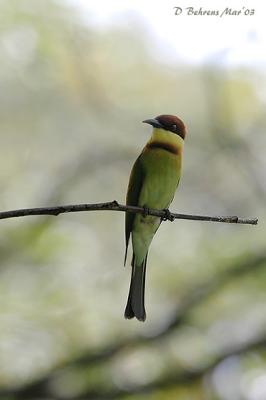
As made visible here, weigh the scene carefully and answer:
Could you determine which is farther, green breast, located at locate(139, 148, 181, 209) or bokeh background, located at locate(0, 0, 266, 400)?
bokeh background, located at locate(0, 0, 266, 400)

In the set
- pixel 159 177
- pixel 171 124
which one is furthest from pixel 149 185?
pixel 171 124

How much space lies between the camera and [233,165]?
13.1ft

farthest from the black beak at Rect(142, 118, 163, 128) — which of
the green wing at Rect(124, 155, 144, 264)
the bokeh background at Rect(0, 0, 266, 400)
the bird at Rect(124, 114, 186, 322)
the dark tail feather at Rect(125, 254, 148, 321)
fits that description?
the bokeh background at Rect(0, 0, 266, 400)

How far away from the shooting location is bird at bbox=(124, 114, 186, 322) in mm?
1309

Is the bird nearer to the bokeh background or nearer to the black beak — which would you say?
the black beak

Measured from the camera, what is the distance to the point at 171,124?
130cm

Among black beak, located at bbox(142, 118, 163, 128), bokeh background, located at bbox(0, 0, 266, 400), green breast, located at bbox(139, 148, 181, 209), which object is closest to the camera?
black beak, located at bbox(142, 118, 163, 128)

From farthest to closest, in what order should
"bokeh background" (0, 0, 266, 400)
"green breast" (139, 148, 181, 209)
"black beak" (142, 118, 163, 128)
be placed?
"bokeh background" (0, 0, 266, 400) → "green breast" (139, 148, 181, 209) → "black beak" (142, 118, 163, 128)

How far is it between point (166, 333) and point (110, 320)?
1.23ft

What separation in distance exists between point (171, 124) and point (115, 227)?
2899mm

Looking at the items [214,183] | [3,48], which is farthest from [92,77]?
[214,183]

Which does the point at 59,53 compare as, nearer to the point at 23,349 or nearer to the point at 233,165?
the point at 233,165

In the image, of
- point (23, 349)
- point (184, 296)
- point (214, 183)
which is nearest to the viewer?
point (23, 349)

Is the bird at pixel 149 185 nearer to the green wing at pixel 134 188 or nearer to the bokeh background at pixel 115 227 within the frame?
the green wing at pixel 134 188
